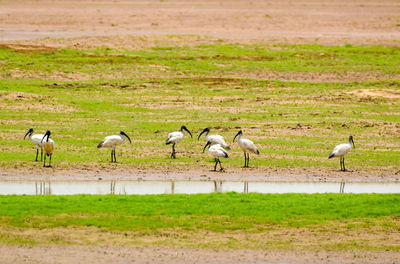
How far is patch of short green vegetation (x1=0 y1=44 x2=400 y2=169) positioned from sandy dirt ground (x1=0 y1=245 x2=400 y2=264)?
31.3ft

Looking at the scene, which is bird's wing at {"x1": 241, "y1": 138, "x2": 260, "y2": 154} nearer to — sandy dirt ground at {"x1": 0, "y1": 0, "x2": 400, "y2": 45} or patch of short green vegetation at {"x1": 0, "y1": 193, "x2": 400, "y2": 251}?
patch of short green vegetation at {"x1": 0, "y1": 193, "x2": 400, "y2": 251}

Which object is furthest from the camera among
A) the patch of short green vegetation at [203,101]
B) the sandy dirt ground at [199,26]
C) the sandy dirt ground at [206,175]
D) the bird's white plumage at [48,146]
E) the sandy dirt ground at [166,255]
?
the patch of short green vegetation at [203,101]

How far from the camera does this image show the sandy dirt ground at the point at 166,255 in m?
15.4

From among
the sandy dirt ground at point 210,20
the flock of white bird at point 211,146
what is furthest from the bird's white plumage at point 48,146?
the sandy dirt ground at point 210,20

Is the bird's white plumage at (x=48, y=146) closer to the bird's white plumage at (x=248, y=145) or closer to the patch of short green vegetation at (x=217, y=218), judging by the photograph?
the patch of short green vegetation at (x=217, y=218)

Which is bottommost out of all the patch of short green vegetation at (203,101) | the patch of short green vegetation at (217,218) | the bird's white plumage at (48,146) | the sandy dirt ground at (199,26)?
the patch of short green vegetation at (217,218)

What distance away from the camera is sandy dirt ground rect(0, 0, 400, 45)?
2323 inches

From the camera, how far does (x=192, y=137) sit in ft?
100.0

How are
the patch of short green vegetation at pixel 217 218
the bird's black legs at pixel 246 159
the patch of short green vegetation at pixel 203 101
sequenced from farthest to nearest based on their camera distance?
the patch of short green vegetation at pixel 203 101 → the bird's black legs at pixel 246 159 → the patch of short green vegetation at pixel 217 218

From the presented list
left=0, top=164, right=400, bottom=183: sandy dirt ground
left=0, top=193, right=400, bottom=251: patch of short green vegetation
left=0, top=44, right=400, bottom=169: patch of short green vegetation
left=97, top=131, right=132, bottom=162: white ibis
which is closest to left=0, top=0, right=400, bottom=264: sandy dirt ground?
left=0, top=164, right=400, bottom=183: sandy dirt ground

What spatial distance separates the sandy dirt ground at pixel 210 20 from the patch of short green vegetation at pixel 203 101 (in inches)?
245

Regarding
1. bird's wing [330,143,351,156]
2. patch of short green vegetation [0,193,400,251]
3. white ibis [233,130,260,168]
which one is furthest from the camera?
white ibis [233,130,260,168]

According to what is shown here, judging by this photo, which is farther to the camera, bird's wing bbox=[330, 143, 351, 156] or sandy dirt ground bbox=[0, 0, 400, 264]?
bird's wing bbox=[330, 143, 351, 156]

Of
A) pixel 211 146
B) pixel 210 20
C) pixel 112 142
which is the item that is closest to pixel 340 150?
pixel 211 146
